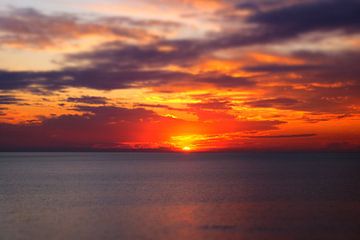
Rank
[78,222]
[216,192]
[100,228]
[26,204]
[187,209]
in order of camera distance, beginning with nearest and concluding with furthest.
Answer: [100,228], [78,222], [187,209], [26,204], [216,192]

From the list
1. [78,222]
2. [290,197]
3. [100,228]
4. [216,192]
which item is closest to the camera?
[100,228]

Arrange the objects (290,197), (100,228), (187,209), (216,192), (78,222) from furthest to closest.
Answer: (216,192) < (290,197) < (187,209) < (78,222) < (100,228)

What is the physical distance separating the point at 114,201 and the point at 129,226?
23568mm

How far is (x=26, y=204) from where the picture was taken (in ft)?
229

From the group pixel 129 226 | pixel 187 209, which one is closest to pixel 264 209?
pixel 187 209

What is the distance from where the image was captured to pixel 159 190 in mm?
90562

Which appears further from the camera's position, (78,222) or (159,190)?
(159,190)

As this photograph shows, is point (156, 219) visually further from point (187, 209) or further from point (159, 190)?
point (159, 190)

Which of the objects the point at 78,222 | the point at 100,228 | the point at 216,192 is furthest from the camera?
the point at 216,192

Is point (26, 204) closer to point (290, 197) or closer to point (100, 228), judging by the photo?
point (100, 228)

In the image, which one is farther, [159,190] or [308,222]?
[159,190]

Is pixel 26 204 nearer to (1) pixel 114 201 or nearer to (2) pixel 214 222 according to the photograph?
(1) pixel 114 201

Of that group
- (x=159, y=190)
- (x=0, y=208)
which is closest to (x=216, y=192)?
(x=159, y=190)

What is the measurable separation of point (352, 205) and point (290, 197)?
12.9 meters
